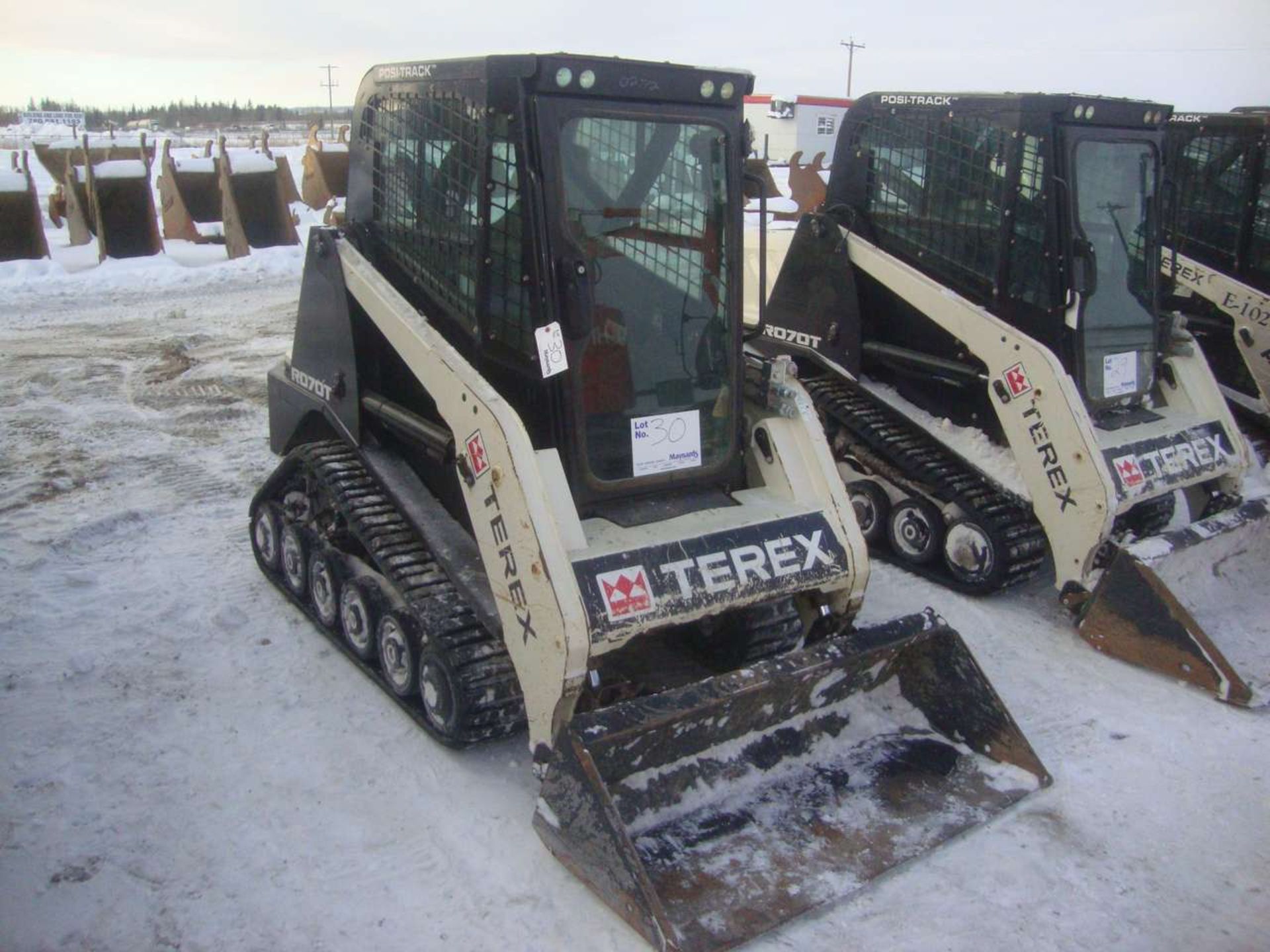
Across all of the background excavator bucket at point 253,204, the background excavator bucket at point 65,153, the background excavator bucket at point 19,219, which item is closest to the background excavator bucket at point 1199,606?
the background excavator bucket at point 253,204

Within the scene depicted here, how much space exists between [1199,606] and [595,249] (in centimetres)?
337

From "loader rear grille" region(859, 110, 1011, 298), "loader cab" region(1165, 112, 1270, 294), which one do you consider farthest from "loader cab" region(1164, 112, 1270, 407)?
"loader rear grille" region(859, 110, 1011, 298)

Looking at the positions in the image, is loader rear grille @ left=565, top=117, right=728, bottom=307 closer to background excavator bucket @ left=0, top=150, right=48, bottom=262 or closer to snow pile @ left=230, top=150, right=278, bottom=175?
background excavator bucket @ left=0, top=150, right=48, bottom=262

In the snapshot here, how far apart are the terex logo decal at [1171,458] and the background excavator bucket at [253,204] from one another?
11.9m

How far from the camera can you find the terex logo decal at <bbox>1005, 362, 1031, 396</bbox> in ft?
16.8

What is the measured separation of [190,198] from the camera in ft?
48.2

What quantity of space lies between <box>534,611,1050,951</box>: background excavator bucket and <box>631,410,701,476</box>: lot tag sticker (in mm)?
854

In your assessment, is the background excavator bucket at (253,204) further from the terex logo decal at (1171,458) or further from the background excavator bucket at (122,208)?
the terex logo decal at (1171,458)

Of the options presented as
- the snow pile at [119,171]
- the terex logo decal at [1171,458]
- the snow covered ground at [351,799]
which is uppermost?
the snow pile at [119,171]

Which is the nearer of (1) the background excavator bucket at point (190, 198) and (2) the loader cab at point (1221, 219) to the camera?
(2) the loader cab at point (1221, 219)

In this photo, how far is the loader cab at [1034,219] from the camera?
17.3 feet

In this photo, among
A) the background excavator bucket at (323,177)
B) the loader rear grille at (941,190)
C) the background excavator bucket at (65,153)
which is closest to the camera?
the loader rear grille at (941,190)

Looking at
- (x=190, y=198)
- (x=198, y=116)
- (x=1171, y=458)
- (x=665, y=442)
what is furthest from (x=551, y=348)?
(x=198, y=116)

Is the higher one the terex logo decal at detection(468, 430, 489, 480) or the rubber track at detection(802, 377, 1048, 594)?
the terex logo decal at detection(468, 430, 489, 480)
